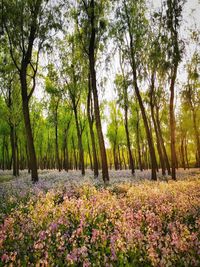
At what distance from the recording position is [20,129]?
41562mm

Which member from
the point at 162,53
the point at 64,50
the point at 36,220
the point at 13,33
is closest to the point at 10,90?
the point at 64,50

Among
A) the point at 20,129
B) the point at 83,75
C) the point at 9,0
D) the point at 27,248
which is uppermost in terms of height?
the point at 9,0

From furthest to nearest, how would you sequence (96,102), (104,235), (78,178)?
1. (78,178)
2. (96,102)
3. (104,235)

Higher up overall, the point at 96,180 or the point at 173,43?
the point at 173,43

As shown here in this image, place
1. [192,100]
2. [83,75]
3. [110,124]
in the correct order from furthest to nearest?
[110,124], [192,100], [83,75]

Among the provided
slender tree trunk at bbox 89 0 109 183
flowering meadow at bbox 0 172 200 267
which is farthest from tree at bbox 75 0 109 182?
flowering meadow at bbox 0 172 200 267

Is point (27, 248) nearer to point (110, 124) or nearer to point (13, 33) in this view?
point (13, 33)

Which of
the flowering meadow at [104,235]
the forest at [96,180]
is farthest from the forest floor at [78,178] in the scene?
the flowering meadow at [104,235]

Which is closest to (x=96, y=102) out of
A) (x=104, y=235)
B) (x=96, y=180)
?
(x=96, y=180)

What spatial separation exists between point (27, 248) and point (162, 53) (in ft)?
75.0

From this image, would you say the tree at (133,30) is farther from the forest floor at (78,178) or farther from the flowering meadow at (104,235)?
the flowering meadow at (104,235)

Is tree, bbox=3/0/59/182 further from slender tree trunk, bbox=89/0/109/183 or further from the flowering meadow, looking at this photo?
the flowering meadow

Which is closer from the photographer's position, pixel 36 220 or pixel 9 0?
pixel 36 220

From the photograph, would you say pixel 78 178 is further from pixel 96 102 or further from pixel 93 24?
pixel 93 24
